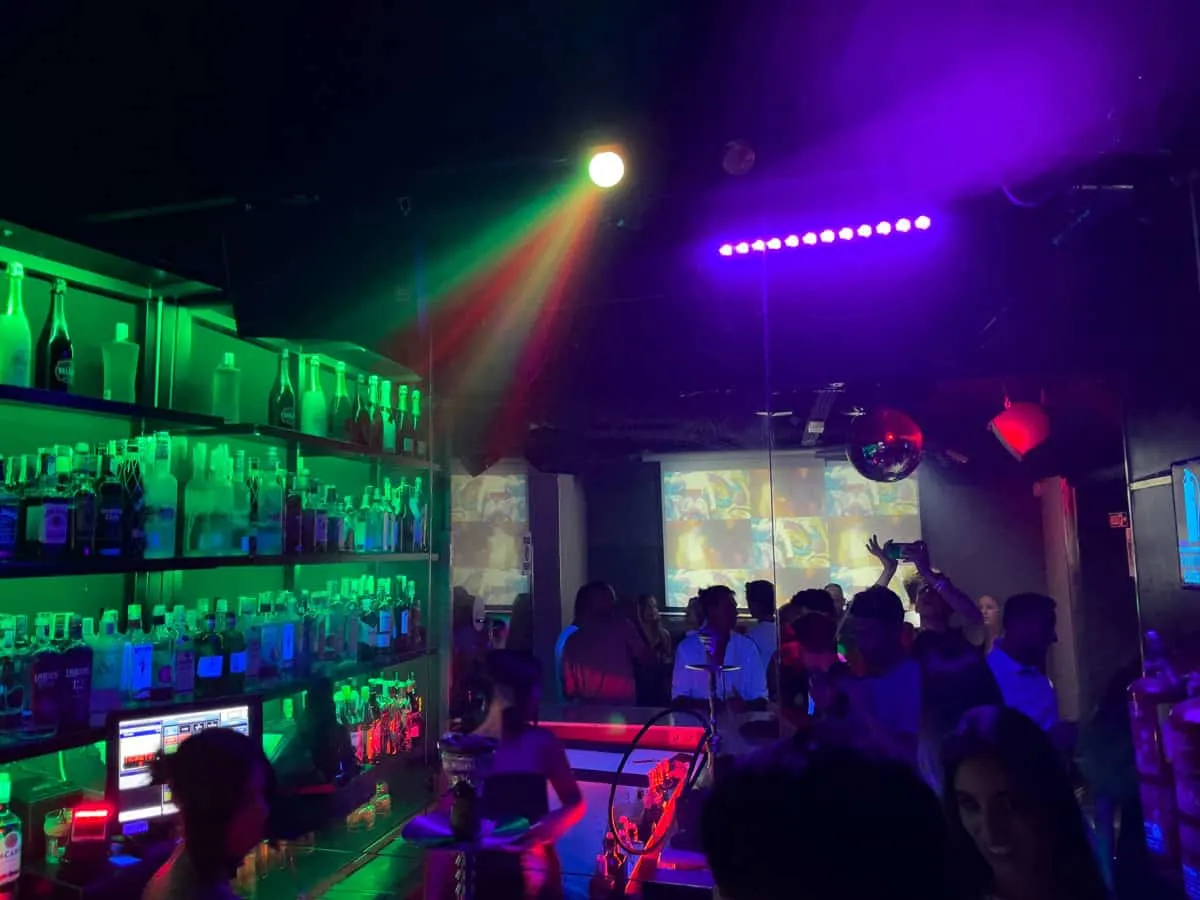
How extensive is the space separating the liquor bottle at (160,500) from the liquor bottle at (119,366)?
0.16 m

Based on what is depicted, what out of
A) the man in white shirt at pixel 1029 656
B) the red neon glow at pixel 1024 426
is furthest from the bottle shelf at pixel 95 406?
the red neon glow at pixel 1024 426

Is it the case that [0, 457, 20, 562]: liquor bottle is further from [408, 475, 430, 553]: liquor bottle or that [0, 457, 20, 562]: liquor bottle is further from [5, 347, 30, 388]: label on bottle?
[408, 475, 430, 553]: liquor bottle

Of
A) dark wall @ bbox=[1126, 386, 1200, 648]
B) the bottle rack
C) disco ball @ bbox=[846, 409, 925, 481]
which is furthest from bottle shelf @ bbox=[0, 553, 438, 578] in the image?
dark wall @ bbox=[1126, 386, 1200, 648]

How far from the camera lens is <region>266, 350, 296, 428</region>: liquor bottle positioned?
2785 mm

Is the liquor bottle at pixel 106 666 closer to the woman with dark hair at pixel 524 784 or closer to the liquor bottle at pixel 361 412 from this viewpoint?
the woman with dark hair at pixel 524 784

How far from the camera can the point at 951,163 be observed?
8.44ft

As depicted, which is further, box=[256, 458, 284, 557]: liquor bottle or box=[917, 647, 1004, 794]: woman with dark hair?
box=[917, 647, 1004, 794]: woman with dark hair

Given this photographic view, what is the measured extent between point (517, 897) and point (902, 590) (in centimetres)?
555

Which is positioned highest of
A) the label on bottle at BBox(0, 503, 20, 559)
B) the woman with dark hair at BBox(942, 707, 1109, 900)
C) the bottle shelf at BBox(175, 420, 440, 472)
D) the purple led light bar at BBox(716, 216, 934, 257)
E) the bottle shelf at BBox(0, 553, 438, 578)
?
the purple led light bar at BBox(716, 216, 934, 257)

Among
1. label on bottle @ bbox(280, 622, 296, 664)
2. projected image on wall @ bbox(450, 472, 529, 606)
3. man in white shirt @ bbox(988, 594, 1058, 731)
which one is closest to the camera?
label on bottle @ bbox(280, 622, 296, 664)

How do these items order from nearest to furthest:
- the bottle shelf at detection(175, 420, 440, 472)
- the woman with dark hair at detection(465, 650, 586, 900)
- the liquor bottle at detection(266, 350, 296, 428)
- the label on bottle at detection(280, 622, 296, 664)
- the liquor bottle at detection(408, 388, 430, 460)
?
1. the woman with dark hair at detection(465, 650, 586, 900)
2. the bottle shelf at detection(175, 420, 440, 472)
3. the label on bottle at detection(280, 622, 296, 664)
4. the liquor bottle at detection(266, 350, 296, 428)
5. the liquor bottle at detection(408, 388, 430, 460)

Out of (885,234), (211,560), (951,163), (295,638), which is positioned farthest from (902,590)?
(211,560)

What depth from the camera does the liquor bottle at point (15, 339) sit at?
183 centimetres

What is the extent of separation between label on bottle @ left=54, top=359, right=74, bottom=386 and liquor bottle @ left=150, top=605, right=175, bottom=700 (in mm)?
670
